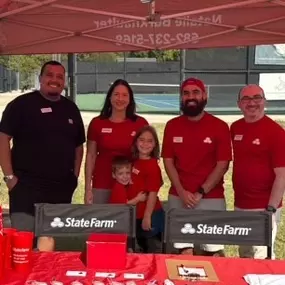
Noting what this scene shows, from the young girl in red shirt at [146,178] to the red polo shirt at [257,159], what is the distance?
1.84ft

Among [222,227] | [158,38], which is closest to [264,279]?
[222,227]

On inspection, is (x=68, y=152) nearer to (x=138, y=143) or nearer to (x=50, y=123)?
(x=50, y=123)

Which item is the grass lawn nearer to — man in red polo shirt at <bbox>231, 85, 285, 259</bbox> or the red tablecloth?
man in red polo shirt at <bbox>231, 85, 285, 259</bbox>

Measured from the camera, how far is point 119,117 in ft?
12.4

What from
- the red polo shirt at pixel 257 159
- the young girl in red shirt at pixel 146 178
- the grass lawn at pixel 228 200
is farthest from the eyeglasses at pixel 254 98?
the grass lawn at pixel 228 200

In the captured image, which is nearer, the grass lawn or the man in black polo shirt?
the man in black polo shirt

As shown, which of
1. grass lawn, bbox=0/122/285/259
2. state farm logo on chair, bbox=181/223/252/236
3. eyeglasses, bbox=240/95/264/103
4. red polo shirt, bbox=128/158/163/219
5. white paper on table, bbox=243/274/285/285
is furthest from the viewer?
grass lawn, bbox=0/122/285/259

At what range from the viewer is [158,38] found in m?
4.74

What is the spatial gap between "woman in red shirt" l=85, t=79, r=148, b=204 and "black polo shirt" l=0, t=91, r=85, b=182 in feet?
0.90

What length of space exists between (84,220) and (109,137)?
85 centimetres

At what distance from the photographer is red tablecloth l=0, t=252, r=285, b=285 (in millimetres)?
2215

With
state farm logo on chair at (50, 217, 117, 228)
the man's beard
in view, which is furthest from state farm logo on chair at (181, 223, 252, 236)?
the man's beard

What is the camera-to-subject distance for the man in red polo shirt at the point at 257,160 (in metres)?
3.42

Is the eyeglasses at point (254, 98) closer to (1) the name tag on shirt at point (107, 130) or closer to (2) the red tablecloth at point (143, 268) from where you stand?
(1) the name tag on shirt at point (107, 130)
